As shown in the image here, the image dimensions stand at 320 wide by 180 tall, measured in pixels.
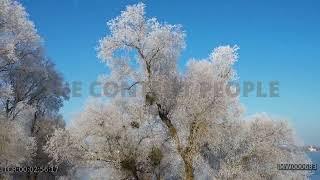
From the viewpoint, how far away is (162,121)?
33.1 m

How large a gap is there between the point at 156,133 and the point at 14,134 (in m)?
11.0

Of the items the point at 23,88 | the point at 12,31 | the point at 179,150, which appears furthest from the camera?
the point at 23,88

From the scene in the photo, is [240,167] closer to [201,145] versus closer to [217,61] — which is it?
[201,145]

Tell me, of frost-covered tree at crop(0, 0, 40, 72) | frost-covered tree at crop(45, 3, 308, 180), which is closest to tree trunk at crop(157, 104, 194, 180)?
frost-covered tree at crop(45, 3, 308, 180)

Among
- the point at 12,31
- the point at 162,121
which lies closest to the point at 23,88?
the point at 12,31

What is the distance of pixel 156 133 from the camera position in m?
34.7

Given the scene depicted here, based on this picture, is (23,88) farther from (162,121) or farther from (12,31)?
(162,121)

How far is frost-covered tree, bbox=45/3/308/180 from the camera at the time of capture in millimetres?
31531

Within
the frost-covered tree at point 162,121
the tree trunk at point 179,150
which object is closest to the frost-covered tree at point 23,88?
the frost-covered tree at point 162,121

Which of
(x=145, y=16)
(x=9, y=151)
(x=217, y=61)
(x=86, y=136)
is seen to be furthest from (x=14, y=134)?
(x=217, y=61)

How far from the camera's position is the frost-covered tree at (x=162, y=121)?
31.5m

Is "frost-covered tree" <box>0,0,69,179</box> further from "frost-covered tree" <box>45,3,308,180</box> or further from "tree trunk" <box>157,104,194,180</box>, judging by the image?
"tree trunk" <box>157,104,194,180</box>

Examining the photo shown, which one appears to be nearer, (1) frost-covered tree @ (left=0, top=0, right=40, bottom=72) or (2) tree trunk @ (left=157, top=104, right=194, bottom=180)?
(2) tree trunk @ (left=157, top=104, right=194, bottom=180)

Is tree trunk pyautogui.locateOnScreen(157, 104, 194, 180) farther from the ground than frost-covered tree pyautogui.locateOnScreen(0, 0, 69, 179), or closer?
closer
